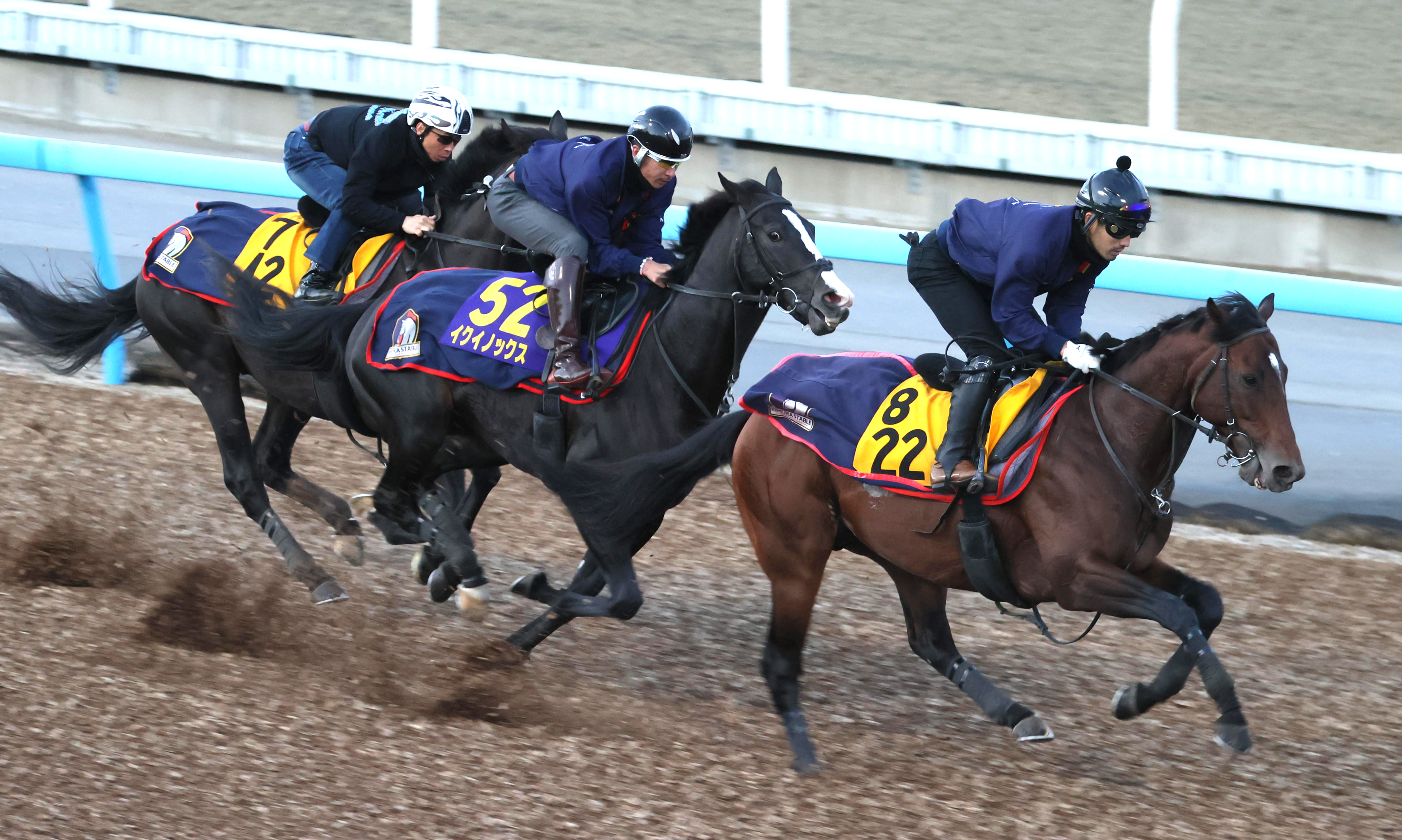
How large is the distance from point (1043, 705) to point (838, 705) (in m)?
0.78

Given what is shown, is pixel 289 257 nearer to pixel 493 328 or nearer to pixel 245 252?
pixel 245 252

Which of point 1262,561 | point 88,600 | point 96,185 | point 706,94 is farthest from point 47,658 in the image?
point 706,94

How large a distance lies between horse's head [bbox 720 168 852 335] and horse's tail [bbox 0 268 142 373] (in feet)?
10.8

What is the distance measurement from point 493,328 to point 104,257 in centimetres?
383

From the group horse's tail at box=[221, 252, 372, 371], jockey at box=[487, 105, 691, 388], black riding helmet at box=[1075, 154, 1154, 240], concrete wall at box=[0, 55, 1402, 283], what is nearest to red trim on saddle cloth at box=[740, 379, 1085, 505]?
black riding helmet at box=[1075, 154, 1154, 240]

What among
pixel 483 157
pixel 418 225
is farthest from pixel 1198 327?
pixel 483 157

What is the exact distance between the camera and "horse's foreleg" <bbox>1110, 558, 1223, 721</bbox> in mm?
4062

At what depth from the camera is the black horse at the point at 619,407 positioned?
15.8ft

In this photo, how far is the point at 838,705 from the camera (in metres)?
4.91

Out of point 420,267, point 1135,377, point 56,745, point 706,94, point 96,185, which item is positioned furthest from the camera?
point 706,94

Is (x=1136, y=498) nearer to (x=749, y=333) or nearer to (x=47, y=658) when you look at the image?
(x=749, y=333)

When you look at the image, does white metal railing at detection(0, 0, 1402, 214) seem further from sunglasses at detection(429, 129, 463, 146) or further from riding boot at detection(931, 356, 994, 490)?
riding boot at detection(931, 356, 994, 490)

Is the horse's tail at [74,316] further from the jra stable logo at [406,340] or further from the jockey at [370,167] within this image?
the jra stable logo at [406,340]

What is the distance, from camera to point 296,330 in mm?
A: 5672
